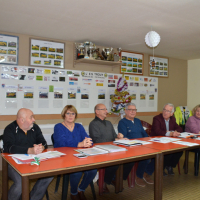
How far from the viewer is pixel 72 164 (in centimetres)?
185

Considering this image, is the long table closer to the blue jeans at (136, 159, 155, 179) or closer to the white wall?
the blue jeans at (136, 159, 155, 179)

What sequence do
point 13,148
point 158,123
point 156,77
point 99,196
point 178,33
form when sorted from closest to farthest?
point 13,148 → point 99,196 → point 158,123 → point 178,33 → point 156,77

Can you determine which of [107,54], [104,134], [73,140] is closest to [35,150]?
[73,140]

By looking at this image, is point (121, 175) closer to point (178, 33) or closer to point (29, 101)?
point (29, 101)

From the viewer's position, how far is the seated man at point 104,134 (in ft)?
9.95

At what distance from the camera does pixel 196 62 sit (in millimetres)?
Result: 6426

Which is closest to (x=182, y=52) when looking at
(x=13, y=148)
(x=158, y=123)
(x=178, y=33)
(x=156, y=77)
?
(x=156, y=77)

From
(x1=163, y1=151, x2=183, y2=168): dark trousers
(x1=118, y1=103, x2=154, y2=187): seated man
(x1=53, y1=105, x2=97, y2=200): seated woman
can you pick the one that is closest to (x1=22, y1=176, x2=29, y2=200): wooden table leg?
(x1=53, y1=105, x2=97, y2=200): seated woman

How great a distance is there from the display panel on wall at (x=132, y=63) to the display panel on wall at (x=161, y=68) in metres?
0.40

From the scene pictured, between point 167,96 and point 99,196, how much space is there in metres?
4.00

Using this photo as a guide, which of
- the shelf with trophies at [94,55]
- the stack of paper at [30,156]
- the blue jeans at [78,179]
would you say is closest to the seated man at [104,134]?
the blue jeans at [78,179]

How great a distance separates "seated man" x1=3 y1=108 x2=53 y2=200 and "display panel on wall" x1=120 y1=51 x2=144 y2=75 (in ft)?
11.1

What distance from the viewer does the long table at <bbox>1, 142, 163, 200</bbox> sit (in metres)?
1.64

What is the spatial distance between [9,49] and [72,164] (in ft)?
9.65
